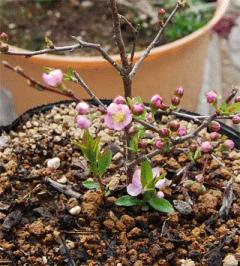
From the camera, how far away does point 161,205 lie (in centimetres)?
109

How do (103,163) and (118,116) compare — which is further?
(103,163)

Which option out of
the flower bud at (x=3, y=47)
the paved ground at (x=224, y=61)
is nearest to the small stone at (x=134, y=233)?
the flower bud at (x=3, y=47)

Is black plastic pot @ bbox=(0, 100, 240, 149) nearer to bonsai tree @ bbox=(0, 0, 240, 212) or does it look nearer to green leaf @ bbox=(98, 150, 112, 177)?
bonsai tree @ bbox=(0, 0, 240, 212)

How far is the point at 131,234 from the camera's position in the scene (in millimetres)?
1079

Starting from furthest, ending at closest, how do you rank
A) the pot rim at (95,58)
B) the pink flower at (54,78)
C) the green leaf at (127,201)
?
the pot rim at (95,58) → the green leaf at (127,201) → the pink flower at (54,78)

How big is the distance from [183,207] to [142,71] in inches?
22.7

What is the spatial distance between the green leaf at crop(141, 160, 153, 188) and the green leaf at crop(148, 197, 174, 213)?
0.12ft

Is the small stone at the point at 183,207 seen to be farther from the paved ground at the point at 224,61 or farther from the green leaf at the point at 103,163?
the paved ground at the point at 224,61

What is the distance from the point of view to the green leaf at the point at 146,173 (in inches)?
41.9

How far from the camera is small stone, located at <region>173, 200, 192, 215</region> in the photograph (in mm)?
1116

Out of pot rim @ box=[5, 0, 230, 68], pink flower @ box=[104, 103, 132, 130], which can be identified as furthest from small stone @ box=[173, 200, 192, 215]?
pot rim @ box=[5, 0, 230, 68]

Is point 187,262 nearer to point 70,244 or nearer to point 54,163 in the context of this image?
point 70,244

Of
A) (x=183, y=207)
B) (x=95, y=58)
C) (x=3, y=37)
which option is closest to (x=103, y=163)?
(x=183, y=207)

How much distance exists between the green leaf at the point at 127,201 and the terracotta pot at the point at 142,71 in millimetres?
522
